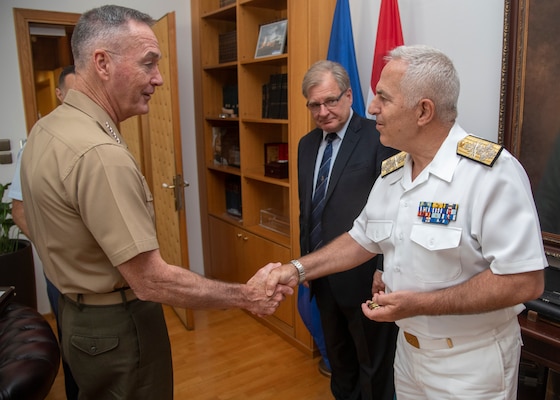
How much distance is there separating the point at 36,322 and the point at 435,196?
1.55m

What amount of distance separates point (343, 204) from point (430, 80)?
0.93m

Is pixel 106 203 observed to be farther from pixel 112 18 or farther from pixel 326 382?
pixel 326 382

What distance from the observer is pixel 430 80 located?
49.9 inches

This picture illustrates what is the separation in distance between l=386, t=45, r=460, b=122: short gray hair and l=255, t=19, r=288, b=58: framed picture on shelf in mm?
1776

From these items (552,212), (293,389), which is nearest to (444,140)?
(552,212)

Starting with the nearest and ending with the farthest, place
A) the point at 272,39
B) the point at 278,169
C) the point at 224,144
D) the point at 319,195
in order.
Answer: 1. the point at 319,195
2. the point at 272,39
3. the point at 278,169
4. the point at 224,144

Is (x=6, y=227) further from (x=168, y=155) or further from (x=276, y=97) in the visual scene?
(x=276, y=97)

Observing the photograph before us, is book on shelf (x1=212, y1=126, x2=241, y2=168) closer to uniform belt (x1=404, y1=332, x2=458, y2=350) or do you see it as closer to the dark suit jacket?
the dark suit jacket

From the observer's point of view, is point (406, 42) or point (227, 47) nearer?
point (406, 42)

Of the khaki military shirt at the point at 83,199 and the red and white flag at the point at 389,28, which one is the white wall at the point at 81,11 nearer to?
the red and white flag at the point at 389,28

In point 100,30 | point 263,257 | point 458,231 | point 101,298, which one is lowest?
point 263,257

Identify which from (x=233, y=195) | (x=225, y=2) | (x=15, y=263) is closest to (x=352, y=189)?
(x=233, y=195)

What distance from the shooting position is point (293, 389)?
264 cm

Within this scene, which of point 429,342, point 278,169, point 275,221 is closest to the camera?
point 429,342
